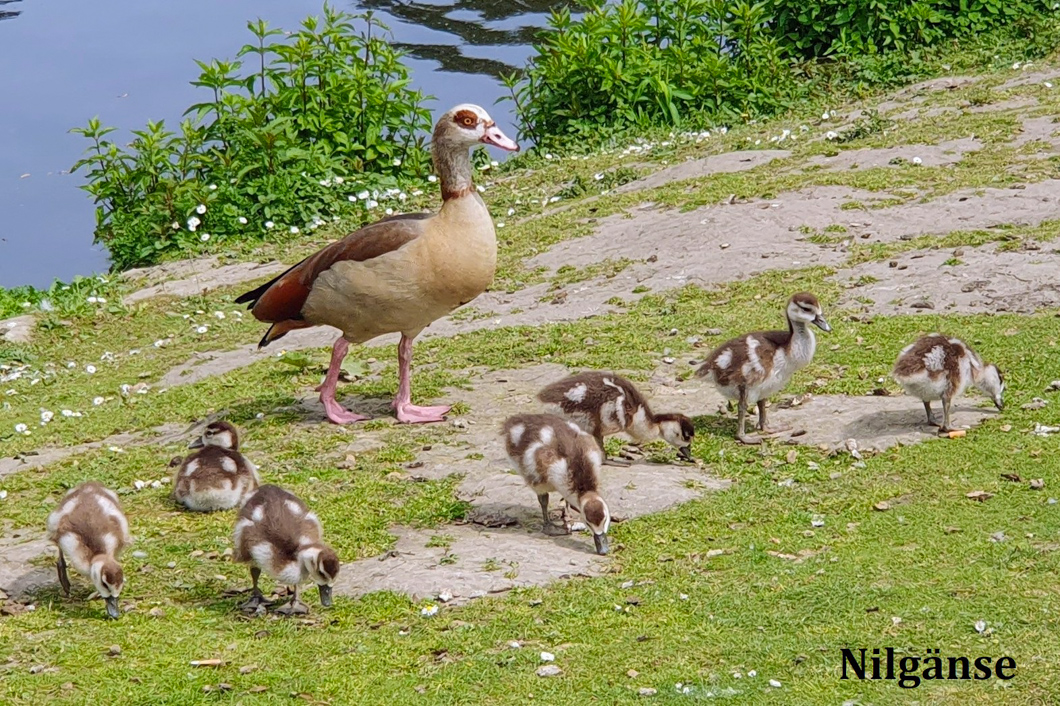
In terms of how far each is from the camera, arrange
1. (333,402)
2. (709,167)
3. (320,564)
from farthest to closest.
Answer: (709,167)
(333,402)
(320,564)

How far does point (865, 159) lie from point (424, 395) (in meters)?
6.91

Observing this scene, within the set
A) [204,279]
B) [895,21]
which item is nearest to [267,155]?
[204,279]

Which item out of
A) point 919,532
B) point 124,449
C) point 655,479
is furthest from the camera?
point 124,449

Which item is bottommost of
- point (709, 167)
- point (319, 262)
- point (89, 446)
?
point (89, 446)

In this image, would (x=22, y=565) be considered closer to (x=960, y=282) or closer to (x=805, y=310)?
(x=805, y=310)

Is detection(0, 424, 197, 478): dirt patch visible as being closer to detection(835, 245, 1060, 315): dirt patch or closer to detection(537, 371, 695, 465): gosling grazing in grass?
detection(537, 371, 695, 465): gosling grazing in grass

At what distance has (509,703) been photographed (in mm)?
6453

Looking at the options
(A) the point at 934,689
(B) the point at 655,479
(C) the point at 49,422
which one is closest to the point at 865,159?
(B) the point at 655,479

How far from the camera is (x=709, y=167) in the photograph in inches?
667

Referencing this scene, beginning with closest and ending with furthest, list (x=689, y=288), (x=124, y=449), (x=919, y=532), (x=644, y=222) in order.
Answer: (x=919, y=532) < (x=124, y=449) < (x=689, y=288) < (x=644, y=222)

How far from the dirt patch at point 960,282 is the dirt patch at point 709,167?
3.99 metres

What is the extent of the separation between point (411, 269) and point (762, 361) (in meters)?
2.64

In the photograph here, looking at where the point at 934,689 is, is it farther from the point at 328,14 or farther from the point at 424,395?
the point at 328,14

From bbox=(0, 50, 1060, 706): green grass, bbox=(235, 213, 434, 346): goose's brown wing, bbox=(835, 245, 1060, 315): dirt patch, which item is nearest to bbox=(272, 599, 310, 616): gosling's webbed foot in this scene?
bbox=(0, 50, 1060, 706): green grass
